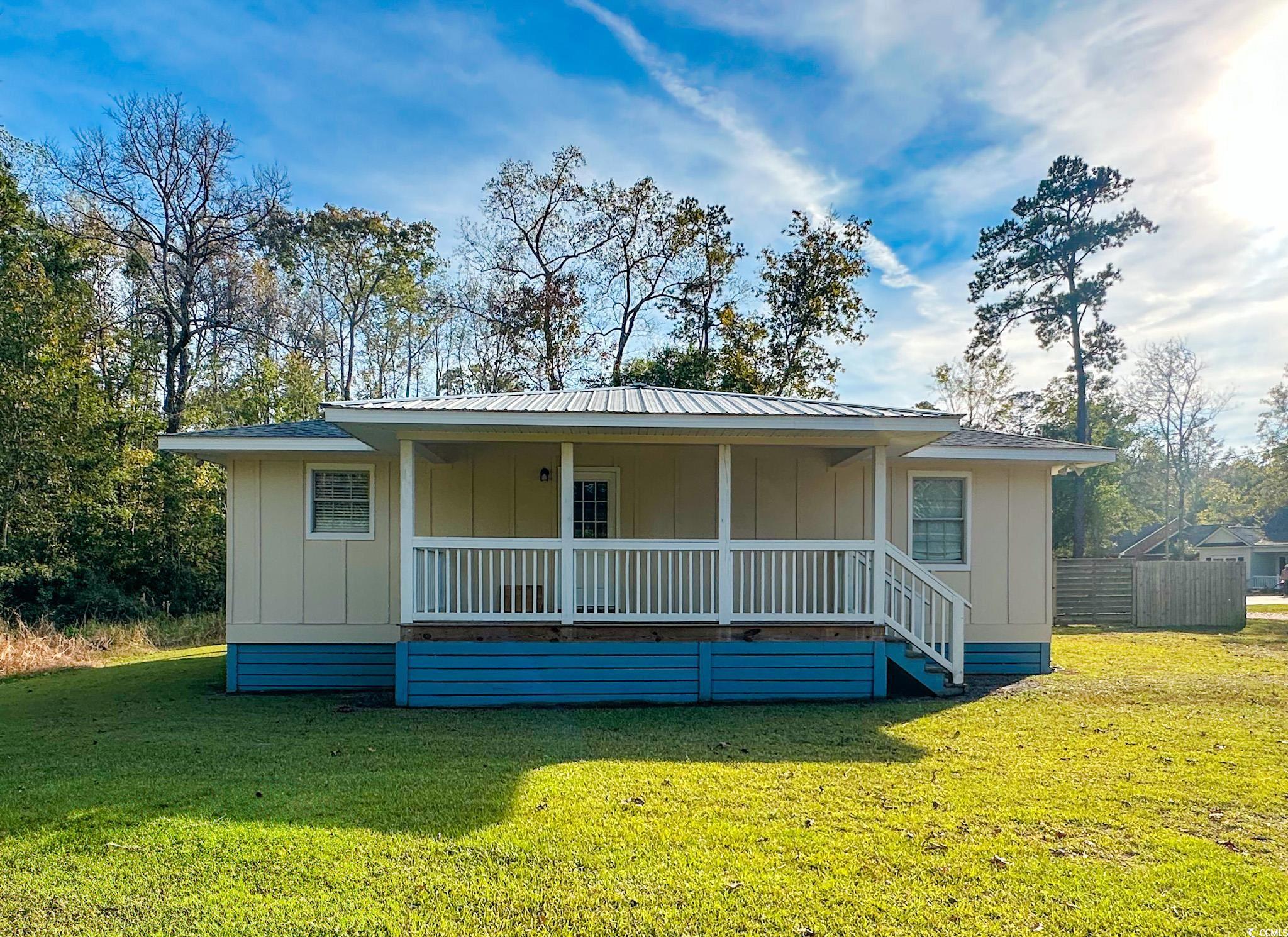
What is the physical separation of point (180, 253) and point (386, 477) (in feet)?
51.5

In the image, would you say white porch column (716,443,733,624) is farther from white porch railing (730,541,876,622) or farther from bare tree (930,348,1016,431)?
bare tree (930,348,1016,431)

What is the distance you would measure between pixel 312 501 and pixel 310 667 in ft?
6.42

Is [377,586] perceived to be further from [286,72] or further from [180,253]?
[180,253]

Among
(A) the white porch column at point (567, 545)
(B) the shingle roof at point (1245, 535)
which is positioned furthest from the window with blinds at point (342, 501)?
(B) the shingle roof at point (1245, 535)

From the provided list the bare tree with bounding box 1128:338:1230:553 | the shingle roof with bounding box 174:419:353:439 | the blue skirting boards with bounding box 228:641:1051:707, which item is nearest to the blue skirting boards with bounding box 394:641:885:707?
the blue skirting boards with bounding box 228:641:1051:707

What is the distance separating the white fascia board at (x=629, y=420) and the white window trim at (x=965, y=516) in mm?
2504

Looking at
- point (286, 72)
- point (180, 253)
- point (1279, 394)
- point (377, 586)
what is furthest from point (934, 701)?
point (1279, 394)

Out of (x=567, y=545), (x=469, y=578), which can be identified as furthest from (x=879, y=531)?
(x=469, y=578)

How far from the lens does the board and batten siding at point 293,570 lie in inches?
341

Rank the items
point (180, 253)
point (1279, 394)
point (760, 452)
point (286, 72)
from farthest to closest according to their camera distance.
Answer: point (1279, 394), point (180, 253), point (286, 72), point (760, 452)

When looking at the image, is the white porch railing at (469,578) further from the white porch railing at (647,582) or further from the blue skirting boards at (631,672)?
the white porch railing at (647,582)

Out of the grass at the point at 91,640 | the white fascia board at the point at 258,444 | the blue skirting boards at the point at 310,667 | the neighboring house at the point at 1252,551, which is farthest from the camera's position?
the neighboring house at the point at 1252,551

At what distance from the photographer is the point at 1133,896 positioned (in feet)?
10.4

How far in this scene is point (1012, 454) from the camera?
9.00 m
